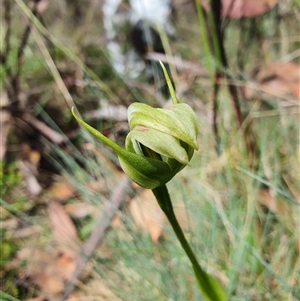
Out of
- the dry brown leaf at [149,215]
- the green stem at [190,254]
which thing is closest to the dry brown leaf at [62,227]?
the dry brown leaf at [149,215]

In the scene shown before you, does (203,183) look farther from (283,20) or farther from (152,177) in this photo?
(283,20)

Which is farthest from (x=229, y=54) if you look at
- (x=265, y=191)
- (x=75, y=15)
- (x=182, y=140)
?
(x=182, y=140)

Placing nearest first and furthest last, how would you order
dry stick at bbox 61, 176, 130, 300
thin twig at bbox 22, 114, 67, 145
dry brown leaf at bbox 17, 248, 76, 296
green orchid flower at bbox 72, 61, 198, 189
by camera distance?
green orchid flower at bbox 72, 61, 198, 189 → dry stick at bbox 61, 176, 130, 300 → dry brown leaf at bbox 17, 248, 76, 296 → thin twig at bbox 22, 114, 67, 145

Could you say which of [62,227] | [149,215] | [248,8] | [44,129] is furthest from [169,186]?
[44,129]

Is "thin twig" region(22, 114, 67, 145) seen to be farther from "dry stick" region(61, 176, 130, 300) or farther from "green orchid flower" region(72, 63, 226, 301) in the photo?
"green orchid flower" region(72, 63, 226, 301)

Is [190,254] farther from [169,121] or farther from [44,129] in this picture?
[44,129]

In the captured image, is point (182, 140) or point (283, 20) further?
point (283, 20)

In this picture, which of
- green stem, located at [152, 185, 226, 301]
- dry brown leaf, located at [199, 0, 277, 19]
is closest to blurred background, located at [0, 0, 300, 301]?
dry brown leaf, located at [199, 0, 277, 19]
